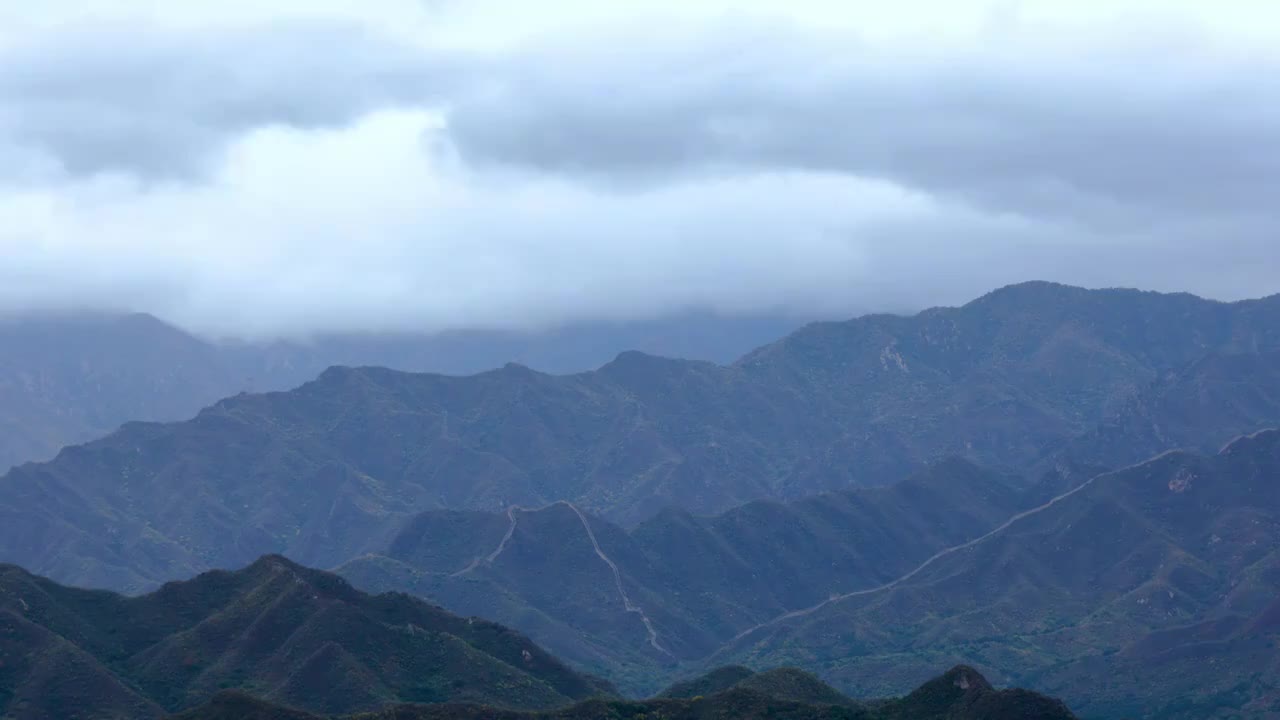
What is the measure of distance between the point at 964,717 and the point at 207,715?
7582 centimetres

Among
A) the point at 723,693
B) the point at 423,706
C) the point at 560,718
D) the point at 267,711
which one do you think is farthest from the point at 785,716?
the point at 267,711

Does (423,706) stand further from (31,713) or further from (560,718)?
(31,713)

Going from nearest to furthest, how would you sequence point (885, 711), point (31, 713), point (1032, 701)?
point (1032, 701), point (885, 711), point (31, 713)

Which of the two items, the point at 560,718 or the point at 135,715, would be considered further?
the point at 135,715

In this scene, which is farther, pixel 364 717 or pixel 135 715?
pixel 135 715

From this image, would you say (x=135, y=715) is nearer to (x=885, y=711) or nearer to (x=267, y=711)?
(x=267, y=711)

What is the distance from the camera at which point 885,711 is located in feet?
602

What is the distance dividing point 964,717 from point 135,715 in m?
93.5

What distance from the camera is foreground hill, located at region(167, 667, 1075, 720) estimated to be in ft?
565

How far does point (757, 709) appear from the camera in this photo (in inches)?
7101

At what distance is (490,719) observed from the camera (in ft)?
579

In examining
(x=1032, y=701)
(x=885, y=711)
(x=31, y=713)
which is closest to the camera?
(x=1032, y=701)

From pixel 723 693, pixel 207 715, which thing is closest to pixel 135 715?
pixel 207 715

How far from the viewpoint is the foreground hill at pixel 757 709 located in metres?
172
